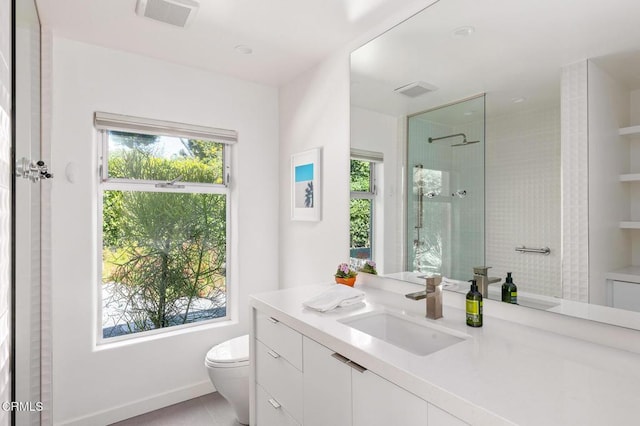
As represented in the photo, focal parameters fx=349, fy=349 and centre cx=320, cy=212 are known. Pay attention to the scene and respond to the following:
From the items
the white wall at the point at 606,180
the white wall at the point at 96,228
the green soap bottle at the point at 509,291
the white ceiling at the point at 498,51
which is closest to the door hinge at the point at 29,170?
the white wall at the point at 96,228

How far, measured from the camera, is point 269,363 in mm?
1683

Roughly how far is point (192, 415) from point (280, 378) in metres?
1.09

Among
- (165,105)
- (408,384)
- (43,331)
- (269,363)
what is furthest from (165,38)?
(408,384)

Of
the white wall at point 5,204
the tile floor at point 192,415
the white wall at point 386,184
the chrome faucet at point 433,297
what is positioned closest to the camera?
the white wall at point 5,204

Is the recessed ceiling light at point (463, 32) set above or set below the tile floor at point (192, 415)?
above

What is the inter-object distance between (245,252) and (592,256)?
7.11ft

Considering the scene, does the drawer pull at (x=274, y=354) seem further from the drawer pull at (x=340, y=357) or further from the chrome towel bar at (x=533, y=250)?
the chrome towel bar at (x=533, y=250)

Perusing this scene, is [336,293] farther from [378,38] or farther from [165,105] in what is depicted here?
[165,105]

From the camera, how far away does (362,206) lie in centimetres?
210

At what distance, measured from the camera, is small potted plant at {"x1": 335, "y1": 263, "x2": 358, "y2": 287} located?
2.01 meters

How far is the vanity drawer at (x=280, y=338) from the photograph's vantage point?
4.79ft

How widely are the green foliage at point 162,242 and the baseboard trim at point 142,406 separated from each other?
46 cm

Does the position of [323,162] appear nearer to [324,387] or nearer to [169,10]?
[169,10]

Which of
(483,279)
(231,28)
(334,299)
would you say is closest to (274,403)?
(334,299)
